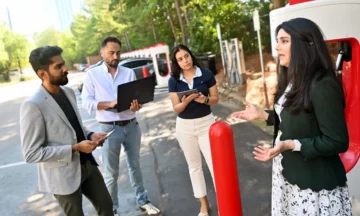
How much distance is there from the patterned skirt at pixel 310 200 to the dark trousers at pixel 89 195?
4.75ft

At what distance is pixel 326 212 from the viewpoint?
1711 mm

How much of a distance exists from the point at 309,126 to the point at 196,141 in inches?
61.5

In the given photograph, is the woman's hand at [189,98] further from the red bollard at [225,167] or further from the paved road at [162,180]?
the paved road at [162,180]

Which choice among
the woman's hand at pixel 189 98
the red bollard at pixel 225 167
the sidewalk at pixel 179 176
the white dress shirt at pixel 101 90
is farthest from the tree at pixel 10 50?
the red bollard at pixel 225 167

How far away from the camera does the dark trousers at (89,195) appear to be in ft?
7.73

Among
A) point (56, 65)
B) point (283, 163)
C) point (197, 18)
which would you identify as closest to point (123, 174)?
point (56, 65)

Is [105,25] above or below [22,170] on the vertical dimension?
above

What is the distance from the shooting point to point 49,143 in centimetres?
224

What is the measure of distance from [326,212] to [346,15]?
1.35 m

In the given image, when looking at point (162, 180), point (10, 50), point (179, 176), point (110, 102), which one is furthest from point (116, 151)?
point (10, 50)

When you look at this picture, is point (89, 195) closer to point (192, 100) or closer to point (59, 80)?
point (59, 80)

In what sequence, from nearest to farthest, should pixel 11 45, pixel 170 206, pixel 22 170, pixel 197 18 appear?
pixel 170 206 → pixel 22 170 → pixel 197 18 → pixel 11 45

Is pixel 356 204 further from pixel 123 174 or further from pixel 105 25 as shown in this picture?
pixel 105 25

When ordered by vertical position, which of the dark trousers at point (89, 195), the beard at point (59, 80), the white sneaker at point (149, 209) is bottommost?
the white sneaker at point (149, 209)
